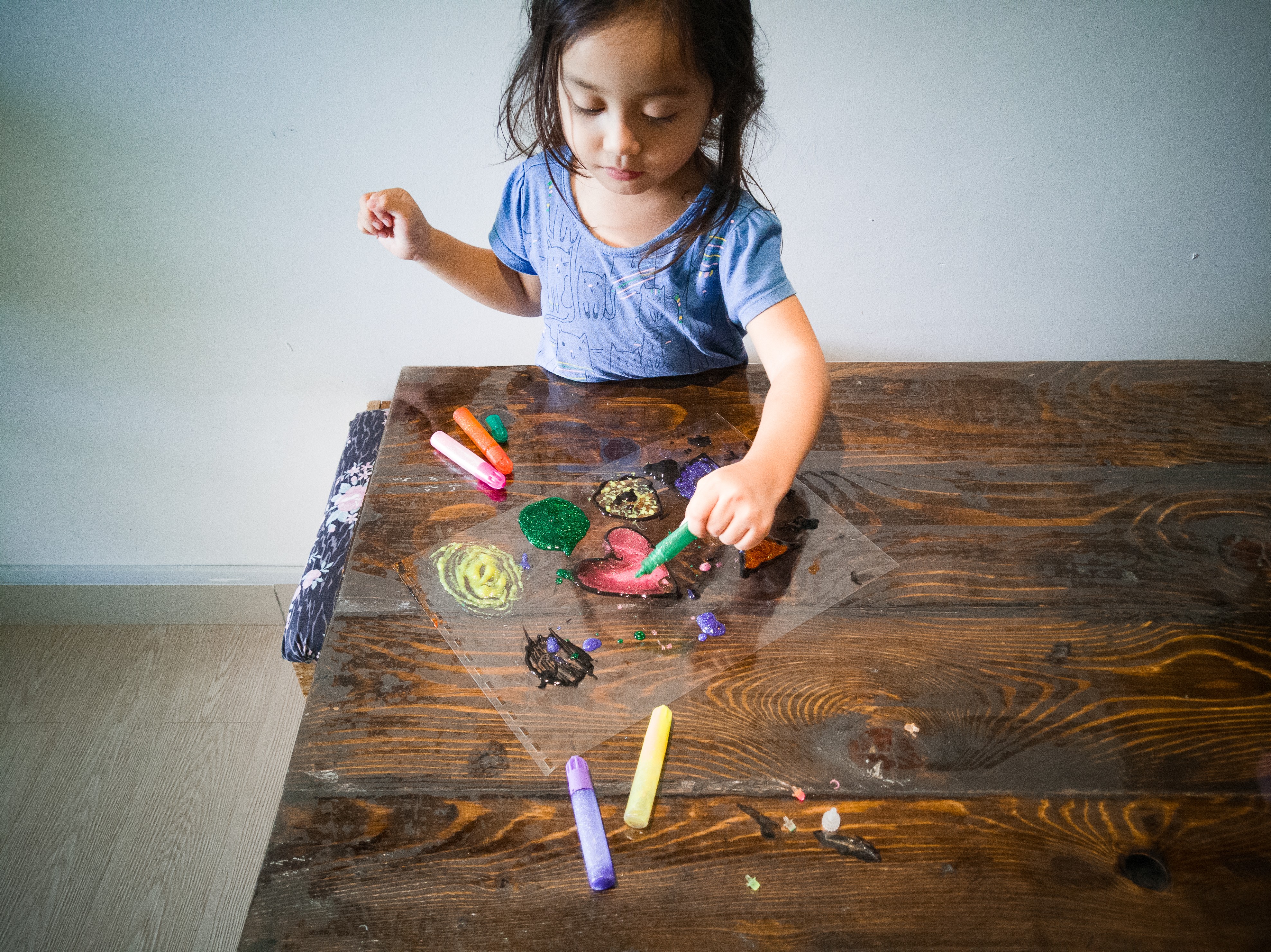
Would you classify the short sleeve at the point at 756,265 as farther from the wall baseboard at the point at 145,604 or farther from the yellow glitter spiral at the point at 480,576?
the wall baseboard at the point at 145,604

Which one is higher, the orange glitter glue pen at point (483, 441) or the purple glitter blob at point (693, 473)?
the purple glitter blob at point (693, 473)

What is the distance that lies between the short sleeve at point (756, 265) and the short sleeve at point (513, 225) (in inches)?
11.0

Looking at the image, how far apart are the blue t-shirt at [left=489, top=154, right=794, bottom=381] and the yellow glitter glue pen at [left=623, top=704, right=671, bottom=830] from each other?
0.45 m

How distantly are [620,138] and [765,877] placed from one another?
23.6 inches

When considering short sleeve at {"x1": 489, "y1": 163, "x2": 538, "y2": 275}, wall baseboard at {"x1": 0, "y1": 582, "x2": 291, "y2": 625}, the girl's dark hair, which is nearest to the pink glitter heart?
the girl's dark hair

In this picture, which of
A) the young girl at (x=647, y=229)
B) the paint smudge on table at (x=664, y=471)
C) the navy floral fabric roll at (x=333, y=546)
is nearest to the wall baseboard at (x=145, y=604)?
the navy floral fabric roll at (x=333, y=546)

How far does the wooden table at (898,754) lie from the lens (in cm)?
49

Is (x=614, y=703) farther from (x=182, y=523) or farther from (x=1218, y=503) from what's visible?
(x=182, y=523)

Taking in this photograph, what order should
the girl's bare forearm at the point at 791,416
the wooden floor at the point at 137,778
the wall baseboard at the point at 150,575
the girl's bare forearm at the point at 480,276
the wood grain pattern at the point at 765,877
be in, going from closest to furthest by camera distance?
the wood grain pattern at the point at 765,877 → the girl's bare forearm at the point at 791,416 → the girl's bare forearm at the point at 480,276 → the wooden floor at the point at 137,778 → the wall baseboard at the point at 150,575

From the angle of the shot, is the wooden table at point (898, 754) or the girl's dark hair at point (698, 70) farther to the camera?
the girl's dark hair at point (698, 70)

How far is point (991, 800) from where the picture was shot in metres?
0.53

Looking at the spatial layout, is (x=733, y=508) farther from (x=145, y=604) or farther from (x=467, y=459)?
(x=145, y=604)

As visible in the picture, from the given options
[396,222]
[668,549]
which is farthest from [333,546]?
[668,549]

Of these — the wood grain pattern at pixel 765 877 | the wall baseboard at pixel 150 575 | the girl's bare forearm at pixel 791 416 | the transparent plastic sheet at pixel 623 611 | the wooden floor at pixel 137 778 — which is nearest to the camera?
the wood grain pattern at pixel 765 877
